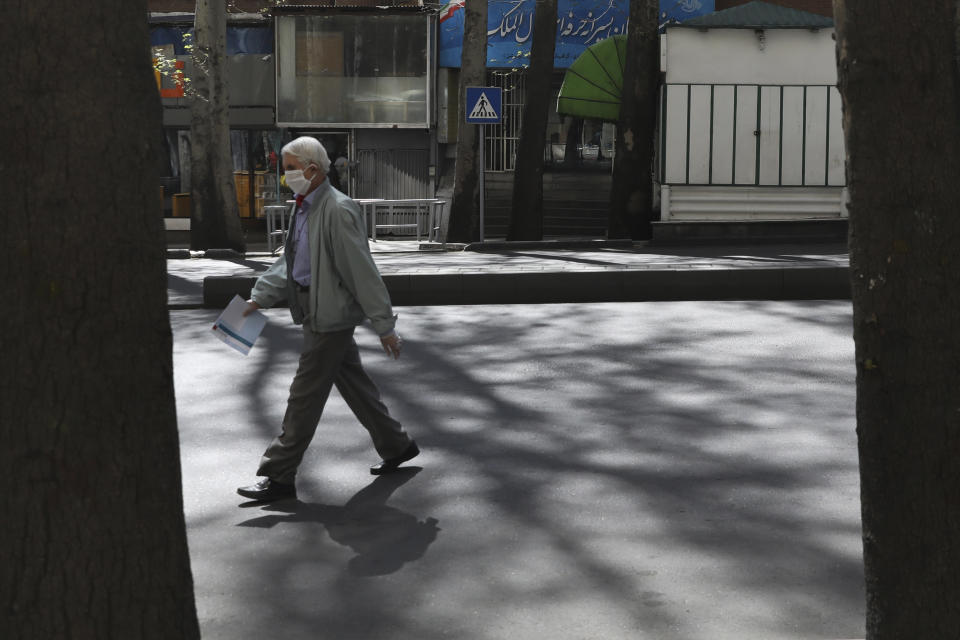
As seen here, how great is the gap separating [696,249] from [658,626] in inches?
686

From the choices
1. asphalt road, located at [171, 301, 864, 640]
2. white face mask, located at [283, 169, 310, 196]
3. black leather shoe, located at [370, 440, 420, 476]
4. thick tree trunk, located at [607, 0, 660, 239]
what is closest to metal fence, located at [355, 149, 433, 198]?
thick tree trunk, located at [607, 0, 660, 239]

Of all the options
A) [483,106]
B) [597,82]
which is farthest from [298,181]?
[597,82]

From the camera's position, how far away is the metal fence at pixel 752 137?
22.9 meters

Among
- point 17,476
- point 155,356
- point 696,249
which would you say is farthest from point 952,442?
point 696,249

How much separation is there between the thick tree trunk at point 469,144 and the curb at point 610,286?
26.5 ft

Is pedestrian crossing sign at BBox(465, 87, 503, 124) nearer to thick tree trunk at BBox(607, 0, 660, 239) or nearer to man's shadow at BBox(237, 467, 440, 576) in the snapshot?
thick tree trunk at BBox(607, 0, 660, 239)

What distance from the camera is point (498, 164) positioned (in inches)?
1267

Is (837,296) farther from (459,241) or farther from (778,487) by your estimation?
(459,241)

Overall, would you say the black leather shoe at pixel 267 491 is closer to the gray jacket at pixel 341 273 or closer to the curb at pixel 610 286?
the gray jacket at pixel 341 273

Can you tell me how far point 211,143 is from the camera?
77.7ft

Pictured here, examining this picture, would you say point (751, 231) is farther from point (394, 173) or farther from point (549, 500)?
point (549, 500)

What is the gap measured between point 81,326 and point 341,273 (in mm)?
3820

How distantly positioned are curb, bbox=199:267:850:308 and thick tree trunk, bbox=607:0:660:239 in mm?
8238

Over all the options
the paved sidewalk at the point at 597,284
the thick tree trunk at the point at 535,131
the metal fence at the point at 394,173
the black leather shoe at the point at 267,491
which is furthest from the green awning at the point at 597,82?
the black leather shoe at the point at 267,491
